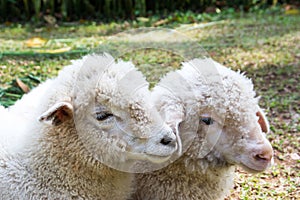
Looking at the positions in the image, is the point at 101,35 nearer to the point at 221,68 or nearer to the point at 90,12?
the point at 90,12

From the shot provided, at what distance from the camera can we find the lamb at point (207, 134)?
2.77 meters

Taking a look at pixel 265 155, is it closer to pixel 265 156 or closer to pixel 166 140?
pixel 265 156

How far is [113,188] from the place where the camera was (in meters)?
2.79

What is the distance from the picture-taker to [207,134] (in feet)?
9.15

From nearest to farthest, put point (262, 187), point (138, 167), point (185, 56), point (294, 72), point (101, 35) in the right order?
1. point (138, 167)
2. point (185, 56)
3. point (262, 187)
4. point (294, 72)
5. point (101, 35)

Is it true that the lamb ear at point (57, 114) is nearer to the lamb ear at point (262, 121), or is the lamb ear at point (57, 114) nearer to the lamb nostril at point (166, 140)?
the lamb nostril at point (166, 140)

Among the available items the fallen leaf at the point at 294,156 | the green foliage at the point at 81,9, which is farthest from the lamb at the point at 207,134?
the green foliage at the point at 81,9

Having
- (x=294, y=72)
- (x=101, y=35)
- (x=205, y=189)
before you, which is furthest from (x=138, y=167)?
(x=101, y=35)

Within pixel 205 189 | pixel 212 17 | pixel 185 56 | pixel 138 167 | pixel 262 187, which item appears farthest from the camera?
pixel 212 17

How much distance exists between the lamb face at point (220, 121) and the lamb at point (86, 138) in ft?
0.63

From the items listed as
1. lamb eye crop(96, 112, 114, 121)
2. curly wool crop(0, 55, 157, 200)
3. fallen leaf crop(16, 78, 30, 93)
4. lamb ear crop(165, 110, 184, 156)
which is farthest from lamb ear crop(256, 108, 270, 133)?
fallen leaf crop(16, 78, 30, 93)

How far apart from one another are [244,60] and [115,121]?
3758mm

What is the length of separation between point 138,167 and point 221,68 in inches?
28.8

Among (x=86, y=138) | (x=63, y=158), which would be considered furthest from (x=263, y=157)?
(x=63, y=158)
